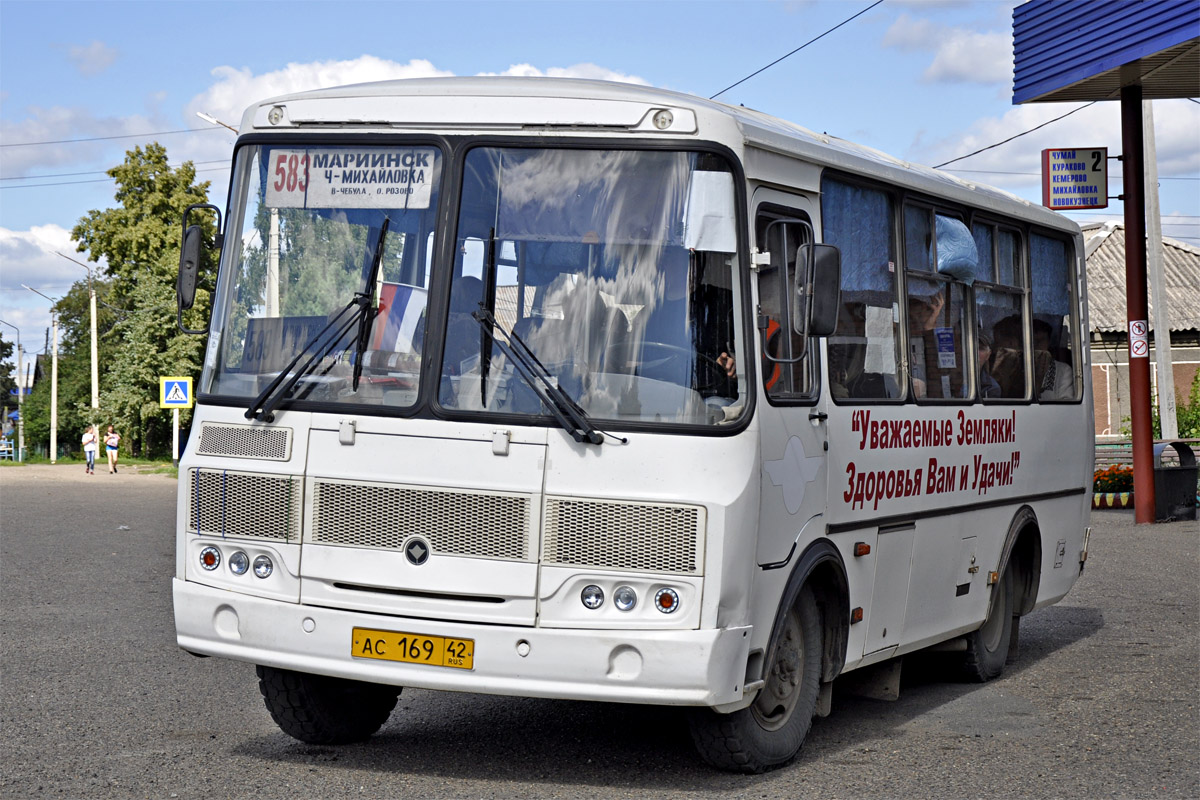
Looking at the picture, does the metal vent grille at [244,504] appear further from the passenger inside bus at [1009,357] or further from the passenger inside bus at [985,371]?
the passenger inside bus at [1009,357]

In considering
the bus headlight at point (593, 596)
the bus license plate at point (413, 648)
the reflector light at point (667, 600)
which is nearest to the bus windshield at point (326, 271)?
the bus license plate at point (413, 648)

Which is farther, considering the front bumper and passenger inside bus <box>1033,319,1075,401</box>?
passenger inside bus <box>1033,319,1075,401</box>

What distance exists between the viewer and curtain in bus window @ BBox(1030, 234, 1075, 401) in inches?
431

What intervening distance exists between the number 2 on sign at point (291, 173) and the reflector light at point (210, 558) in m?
1.63

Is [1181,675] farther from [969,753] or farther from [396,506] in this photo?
[396,506]

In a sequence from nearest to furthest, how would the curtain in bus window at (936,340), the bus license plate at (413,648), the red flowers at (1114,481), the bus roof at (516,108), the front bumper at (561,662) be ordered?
the front bumper at (561,662) → the bus license plate at (413,648) → the bus roof at (516,108) → the curtain in bus window at (936,340) → the red flowers at (1114,481)

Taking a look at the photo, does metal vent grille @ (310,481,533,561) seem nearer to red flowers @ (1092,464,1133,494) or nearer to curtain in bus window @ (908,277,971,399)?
curtain in bus window @ (908,277,971,399)

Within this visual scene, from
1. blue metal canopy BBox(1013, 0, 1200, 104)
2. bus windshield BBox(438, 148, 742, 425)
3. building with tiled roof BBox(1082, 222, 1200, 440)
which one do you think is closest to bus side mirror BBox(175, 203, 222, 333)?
bus windshield BBox(438, 148, 742, 425)

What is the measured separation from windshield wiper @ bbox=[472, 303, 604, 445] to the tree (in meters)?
59.4

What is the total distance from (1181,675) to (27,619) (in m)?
8.35

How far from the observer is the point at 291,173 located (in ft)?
23.2

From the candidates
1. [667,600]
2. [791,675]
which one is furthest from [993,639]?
[667,600]

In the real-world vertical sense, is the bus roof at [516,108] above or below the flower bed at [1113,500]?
above

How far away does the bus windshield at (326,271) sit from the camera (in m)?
6.74
